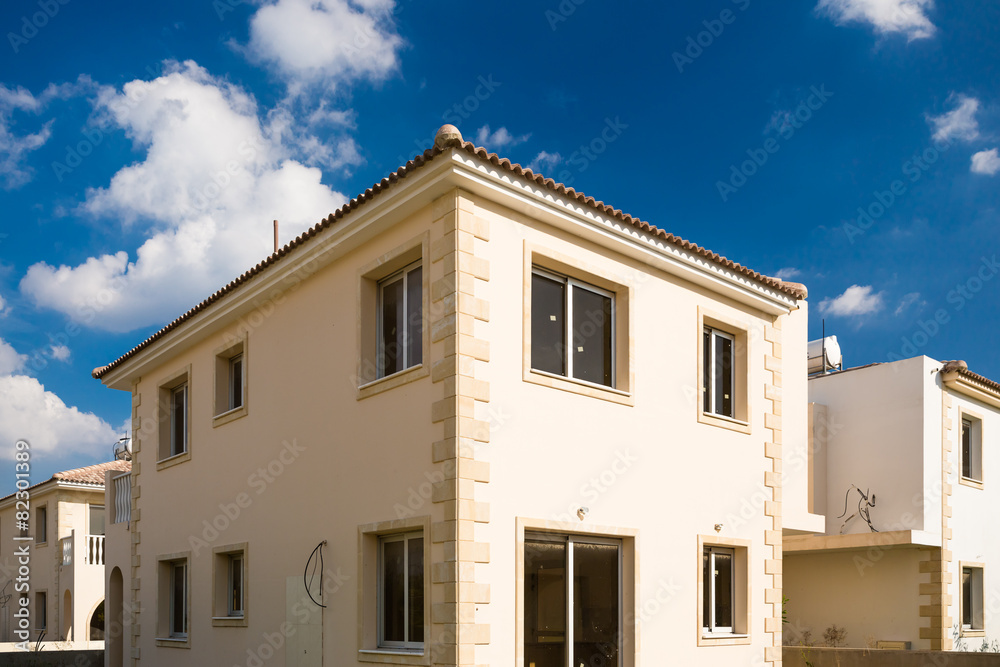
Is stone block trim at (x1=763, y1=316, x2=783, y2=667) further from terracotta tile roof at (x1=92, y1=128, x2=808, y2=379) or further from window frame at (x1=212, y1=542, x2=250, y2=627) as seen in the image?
window frame at (x1=212, y1=542, x2=250, y2=627)

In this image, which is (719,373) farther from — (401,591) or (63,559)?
(63,559)

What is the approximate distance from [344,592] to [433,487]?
2.25 metres

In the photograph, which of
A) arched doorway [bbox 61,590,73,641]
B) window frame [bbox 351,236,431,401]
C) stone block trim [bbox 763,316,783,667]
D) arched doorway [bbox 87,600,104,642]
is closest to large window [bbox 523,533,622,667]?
window frame [bbox 351,236,431,401]

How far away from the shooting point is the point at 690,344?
12664 mm

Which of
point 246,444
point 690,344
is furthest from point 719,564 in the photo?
point 246,444

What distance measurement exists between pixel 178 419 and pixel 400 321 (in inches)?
309

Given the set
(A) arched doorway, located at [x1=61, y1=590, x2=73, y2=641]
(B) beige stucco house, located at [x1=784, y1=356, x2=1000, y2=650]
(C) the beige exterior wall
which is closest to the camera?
(B) beige stucco house, located at [x1=784, y1=356, x2=1000, y2=650]

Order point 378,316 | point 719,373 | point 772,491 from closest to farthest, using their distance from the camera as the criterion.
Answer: point 378,316 → point 719,373 → point 772,491

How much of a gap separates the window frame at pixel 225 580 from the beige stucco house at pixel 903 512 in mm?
11889

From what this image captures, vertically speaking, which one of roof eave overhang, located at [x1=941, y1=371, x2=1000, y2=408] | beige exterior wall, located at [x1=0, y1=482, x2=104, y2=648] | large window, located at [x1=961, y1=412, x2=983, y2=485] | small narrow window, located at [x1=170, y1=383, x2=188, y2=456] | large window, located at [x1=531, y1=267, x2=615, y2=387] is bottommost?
beige exterior wall, located at [x1=0, y1=482, x2=104, y2=648]

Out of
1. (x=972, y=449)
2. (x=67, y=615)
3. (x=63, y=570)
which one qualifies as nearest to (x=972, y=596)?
(x=972, y=449)

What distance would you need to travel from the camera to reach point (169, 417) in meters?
17.2

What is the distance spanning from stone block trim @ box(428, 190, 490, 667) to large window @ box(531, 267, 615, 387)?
1.11m

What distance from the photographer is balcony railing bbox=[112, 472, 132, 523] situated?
61.7 feet
